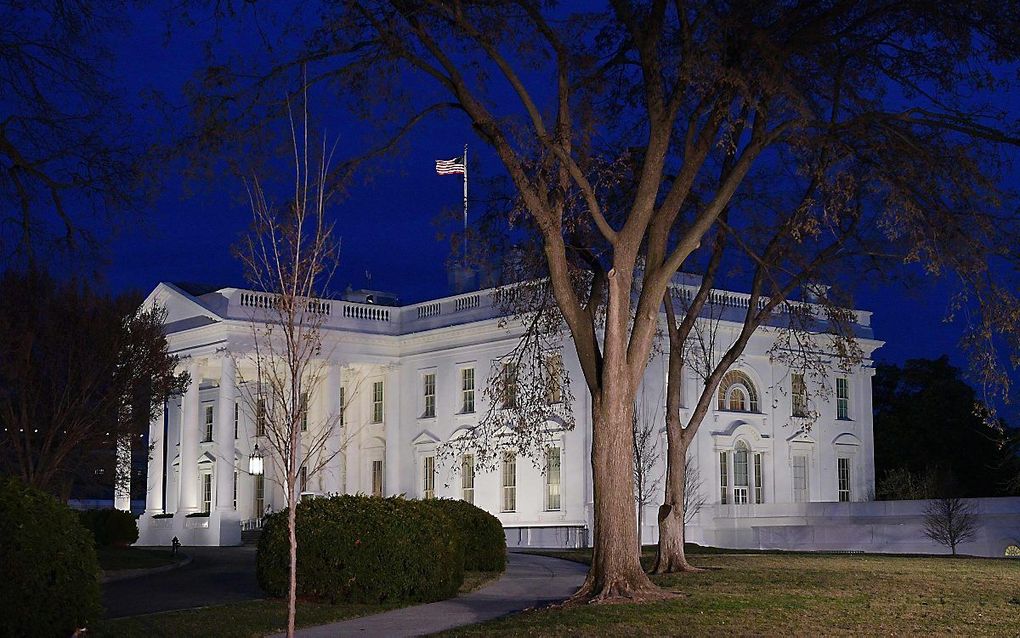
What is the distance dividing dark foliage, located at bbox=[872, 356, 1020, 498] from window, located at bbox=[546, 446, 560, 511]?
16335mm

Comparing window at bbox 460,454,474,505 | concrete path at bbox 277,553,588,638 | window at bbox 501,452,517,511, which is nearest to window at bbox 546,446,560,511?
window at bbox 501,452,517,511

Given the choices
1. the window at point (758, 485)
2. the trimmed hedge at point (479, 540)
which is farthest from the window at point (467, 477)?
the trimmed hedge at point (479, 540)

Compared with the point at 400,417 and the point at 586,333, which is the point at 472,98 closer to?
the point at 586,333

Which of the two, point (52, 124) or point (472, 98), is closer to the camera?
point (52, 124)

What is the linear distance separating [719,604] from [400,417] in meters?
38.4

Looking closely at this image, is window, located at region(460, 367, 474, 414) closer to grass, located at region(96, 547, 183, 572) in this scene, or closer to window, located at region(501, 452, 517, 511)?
window, located at region(501, 452, 517, 511)

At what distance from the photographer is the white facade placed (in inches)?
1895

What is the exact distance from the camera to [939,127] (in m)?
19.1

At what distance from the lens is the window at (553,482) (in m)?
48.4

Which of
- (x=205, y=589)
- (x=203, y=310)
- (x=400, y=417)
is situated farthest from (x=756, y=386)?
(x=205, y=589)

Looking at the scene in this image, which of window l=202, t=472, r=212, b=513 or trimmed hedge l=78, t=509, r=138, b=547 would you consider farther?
window l=202, t=472, r=212, b=513

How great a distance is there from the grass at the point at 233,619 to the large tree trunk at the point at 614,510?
317 centimetres

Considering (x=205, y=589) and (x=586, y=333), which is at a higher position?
(x=586, y=333)

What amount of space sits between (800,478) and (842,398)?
170 inches
